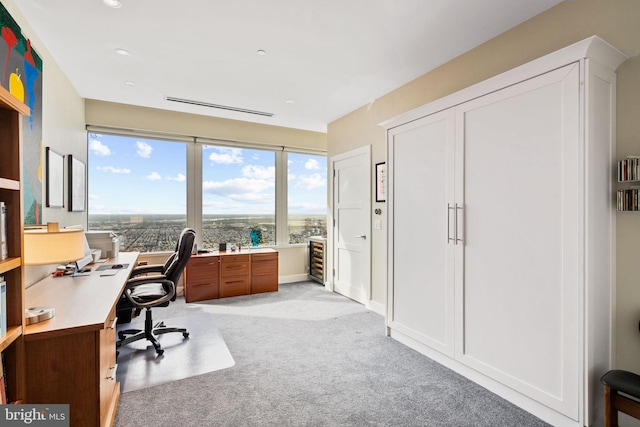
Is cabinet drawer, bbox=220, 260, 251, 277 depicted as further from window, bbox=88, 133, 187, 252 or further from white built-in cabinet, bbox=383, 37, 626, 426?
white built-in cabinet, bbox=383, 37, 626, 426

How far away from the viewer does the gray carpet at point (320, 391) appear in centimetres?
188

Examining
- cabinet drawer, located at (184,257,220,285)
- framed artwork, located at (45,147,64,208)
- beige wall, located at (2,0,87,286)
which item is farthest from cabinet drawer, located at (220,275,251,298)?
framed artwork, located at (45,147,64,208)

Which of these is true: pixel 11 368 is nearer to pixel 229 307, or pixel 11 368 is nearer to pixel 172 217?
pixel 229 307

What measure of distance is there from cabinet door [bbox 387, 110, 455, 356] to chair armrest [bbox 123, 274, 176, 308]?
2.07 metres

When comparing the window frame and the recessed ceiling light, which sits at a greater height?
the recessed ceiling light

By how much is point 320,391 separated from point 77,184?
3.56 m

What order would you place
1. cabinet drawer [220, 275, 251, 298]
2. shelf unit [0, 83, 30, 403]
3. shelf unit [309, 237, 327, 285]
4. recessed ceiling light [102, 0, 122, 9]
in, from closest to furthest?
shelf unit [0, 83, 30, 403]
recessed ceiling light [102, 0, 122, 9]
cabinet drawer [220, 275, 251, 298]
shelf unit [309, 237, 327, 285]

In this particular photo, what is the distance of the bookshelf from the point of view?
1623 millimetres

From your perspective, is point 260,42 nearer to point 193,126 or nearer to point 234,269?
point 193,126

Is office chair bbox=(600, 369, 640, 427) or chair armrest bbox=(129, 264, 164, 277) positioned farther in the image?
chair armrest bbox=(129, 264, 164, 277)

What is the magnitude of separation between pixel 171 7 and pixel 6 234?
5.82 ft

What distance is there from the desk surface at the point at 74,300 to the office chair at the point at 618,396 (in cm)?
257

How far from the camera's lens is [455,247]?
2.37m

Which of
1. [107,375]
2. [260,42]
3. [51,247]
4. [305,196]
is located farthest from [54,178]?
[305,196]
